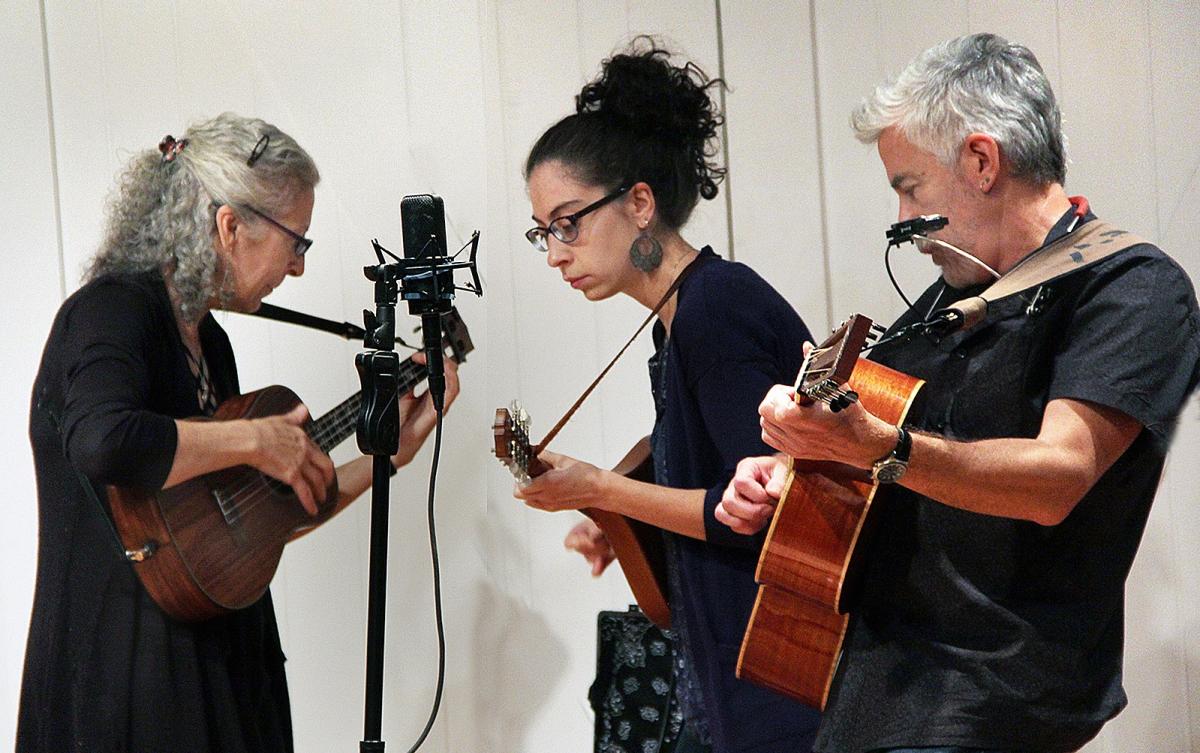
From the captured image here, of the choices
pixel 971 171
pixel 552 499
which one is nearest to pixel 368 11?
pixel 552 499

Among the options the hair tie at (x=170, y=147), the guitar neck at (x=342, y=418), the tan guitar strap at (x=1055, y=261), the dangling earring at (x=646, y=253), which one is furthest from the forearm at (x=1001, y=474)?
the hair tie at (x=170, y=147)

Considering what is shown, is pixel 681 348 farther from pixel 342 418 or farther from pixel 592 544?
pixel 342 418

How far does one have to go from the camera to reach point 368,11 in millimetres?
2957

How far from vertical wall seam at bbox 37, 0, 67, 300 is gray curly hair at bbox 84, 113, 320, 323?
375mm

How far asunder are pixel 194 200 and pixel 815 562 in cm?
150

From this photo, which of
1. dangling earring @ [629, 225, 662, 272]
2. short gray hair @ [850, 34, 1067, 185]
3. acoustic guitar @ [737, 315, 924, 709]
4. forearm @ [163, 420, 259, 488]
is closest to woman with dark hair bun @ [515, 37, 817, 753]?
dangling earring @ [629, 225, 662, 272]

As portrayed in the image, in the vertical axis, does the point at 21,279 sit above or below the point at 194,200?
below

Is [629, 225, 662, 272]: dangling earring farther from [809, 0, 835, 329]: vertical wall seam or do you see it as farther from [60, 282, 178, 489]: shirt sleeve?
[60, 282, 178, 489]: shirt sleeve

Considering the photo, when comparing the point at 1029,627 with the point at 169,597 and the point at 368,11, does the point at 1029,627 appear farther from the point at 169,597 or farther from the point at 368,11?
the point at 368,11

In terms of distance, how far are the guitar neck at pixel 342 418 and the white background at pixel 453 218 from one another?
0.69ft

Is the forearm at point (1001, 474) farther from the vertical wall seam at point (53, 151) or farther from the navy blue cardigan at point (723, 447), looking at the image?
the vertical wall seam at point (53, 151)

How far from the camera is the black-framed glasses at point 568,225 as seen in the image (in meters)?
2.36

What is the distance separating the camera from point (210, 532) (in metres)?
2.45

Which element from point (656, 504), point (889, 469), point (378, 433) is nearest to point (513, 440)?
point (656, 504)
